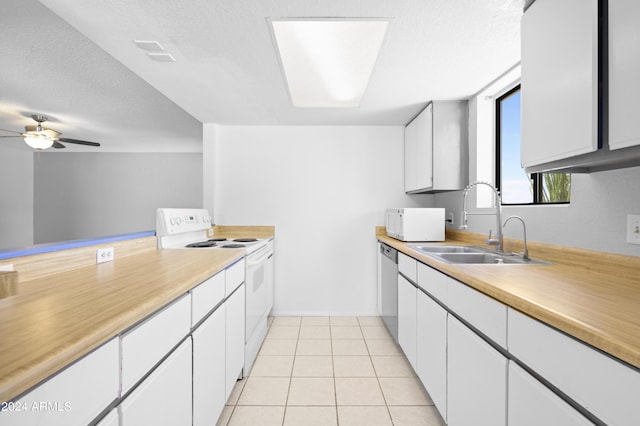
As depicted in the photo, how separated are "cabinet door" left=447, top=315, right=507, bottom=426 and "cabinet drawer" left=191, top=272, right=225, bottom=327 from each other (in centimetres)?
124

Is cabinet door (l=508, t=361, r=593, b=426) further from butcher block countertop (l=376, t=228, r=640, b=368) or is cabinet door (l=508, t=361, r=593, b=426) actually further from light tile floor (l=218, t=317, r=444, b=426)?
light tile floor (l=218, t=317, r=444, b=426)

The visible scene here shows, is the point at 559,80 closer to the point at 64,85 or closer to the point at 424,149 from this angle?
the point at 424,149

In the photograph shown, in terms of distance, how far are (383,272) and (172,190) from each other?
2536mm

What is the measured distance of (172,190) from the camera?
317 cm

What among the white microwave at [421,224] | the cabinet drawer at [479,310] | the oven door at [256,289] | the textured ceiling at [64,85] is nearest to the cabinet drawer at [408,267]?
the white microwave at [421,224]

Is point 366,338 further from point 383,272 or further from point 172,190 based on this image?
point 172,190

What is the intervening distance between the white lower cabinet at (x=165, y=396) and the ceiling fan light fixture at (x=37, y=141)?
1.30m

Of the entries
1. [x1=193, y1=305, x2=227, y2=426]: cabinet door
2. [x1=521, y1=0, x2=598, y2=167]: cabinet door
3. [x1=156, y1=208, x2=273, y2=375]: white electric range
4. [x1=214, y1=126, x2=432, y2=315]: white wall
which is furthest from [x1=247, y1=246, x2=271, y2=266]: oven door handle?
[x1=521, y1=0, x2=598, y2=167]: cabinet door

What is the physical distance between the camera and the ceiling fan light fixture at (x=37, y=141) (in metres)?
1.41

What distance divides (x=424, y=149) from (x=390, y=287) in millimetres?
1421

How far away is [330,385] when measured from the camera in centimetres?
199

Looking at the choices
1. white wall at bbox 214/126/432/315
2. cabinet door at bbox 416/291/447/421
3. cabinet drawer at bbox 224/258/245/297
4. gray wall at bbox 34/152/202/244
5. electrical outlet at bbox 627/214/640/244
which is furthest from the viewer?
white wall at bbox 214/126/432/315

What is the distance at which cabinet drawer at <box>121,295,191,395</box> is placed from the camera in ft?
2.62

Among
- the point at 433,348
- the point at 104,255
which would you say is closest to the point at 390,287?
the point at 433,348
